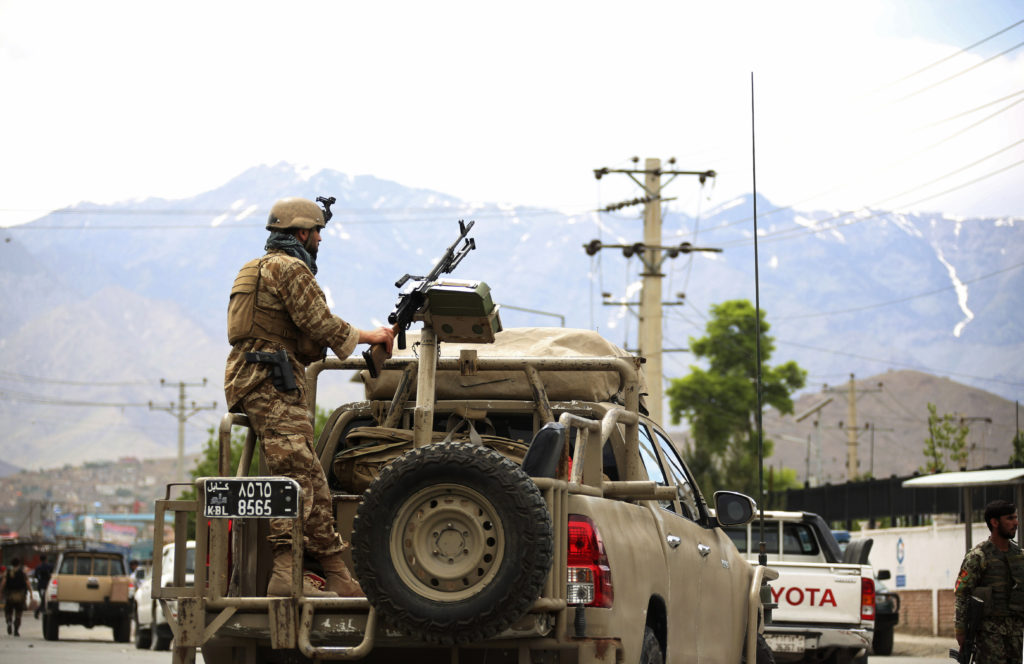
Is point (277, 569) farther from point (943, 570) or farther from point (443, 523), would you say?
point (943, 570)

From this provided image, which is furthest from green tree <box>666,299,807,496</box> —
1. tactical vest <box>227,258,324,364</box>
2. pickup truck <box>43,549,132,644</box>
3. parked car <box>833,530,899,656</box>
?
tactical vest <box>227,258,324,364</box>

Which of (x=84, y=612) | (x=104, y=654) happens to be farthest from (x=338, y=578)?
(x=84, y=612)

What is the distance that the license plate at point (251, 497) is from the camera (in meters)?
6.50

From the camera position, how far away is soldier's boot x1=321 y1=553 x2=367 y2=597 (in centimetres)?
700

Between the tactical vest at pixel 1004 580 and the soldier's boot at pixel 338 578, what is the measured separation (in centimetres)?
497

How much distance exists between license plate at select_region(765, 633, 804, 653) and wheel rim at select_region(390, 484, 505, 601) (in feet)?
29.8

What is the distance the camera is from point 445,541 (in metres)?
6.07

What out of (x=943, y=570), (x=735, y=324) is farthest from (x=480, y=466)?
(x=735, y=324)

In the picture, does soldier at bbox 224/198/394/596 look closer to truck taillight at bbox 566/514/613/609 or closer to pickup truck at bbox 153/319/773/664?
pickup truck at bbox 153/319/773/664

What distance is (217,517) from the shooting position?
6.58m

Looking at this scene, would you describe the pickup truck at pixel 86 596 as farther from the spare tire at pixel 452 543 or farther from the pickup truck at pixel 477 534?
the spare tire at pixel 452 543

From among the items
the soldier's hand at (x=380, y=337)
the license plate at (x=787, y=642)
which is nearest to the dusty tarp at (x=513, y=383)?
the soldier's hand at (x=380, y=337)

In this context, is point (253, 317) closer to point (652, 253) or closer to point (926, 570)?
point (926, 570)

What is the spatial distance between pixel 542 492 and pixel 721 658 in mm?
2952
